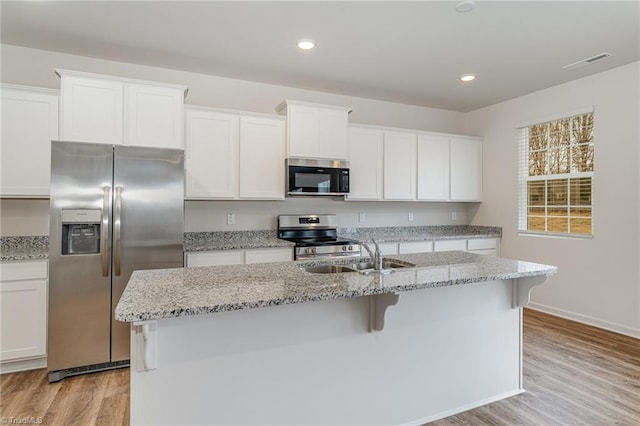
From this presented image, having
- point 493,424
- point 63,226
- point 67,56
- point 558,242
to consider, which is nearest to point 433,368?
point 493,424

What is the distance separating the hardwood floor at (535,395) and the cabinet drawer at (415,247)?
1478 mm

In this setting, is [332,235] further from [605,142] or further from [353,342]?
[605,142]

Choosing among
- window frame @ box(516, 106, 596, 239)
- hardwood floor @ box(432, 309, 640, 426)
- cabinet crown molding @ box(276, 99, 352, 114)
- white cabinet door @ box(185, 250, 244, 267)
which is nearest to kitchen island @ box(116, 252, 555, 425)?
hardwood floor @ box(432, 309, 640, 426)

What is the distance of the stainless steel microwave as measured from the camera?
3910 mm

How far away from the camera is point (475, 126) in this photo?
5.38m

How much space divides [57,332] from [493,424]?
3.03 meters

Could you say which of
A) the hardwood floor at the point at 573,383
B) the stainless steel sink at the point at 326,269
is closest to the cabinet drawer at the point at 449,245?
the hardwood floor at the point at 573,383

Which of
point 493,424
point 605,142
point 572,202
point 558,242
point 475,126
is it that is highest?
point 475,126

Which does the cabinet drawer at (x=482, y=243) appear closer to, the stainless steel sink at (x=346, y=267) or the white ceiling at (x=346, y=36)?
the white ceiling at (x=346, y=36)

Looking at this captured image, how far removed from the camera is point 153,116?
10.4 ft

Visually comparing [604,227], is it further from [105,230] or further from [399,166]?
[105,230]

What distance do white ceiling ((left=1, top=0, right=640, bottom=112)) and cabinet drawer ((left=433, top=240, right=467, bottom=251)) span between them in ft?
6.26

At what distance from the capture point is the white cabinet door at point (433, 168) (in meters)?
4.79

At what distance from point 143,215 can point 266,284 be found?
1703 millimetres
